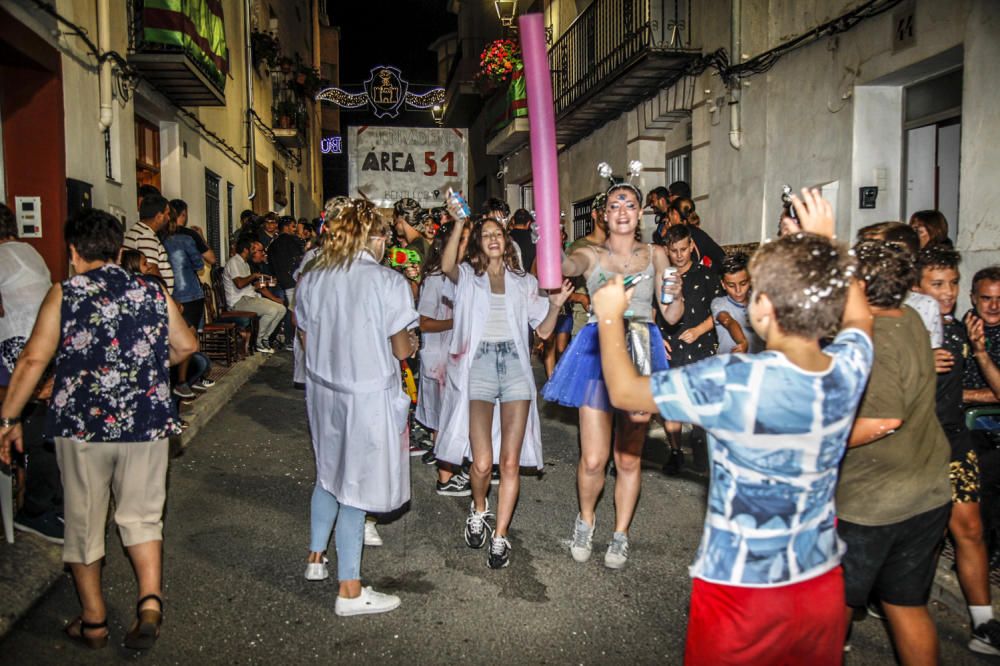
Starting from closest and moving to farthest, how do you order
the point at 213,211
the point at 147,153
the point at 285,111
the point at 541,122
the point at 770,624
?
the point at 770,624, the point at 541,122, the point at 147,153, the point at 213,211, the point at 285,111

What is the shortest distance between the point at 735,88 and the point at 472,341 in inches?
288

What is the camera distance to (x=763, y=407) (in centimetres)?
204

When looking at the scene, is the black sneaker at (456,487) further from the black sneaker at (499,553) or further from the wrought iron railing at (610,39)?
the wrought iron railing at (610,39)

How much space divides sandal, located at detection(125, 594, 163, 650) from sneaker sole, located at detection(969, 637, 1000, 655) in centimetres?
360

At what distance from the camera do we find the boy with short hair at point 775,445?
2055 mm

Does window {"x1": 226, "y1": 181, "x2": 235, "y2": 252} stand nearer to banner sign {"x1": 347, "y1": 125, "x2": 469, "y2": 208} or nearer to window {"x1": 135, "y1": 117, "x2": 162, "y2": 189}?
banner sign {"x1": 347, "y1": 125, "x2": 469, "y2": 208}

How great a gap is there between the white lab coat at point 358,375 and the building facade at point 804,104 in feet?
17.1

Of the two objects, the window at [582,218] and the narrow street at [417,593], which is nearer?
the narrow street at [417,593]

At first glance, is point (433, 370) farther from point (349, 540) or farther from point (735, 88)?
point (735, 88)

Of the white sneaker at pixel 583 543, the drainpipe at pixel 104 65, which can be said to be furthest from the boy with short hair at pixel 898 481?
the drainpipe at pixel 104 65

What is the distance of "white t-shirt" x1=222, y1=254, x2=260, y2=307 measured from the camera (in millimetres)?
12156

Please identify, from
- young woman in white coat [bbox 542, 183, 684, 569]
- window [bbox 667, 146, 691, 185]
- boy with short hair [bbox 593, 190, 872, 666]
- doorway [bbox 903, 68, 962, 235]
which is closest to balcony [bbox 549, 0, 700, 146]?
window [bbox 667, 146, 691, 185]

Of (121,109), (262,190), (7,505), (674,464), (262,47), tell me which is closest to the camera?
(7,505)

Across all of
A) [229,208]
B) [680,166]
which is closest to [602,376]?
[680,166]
